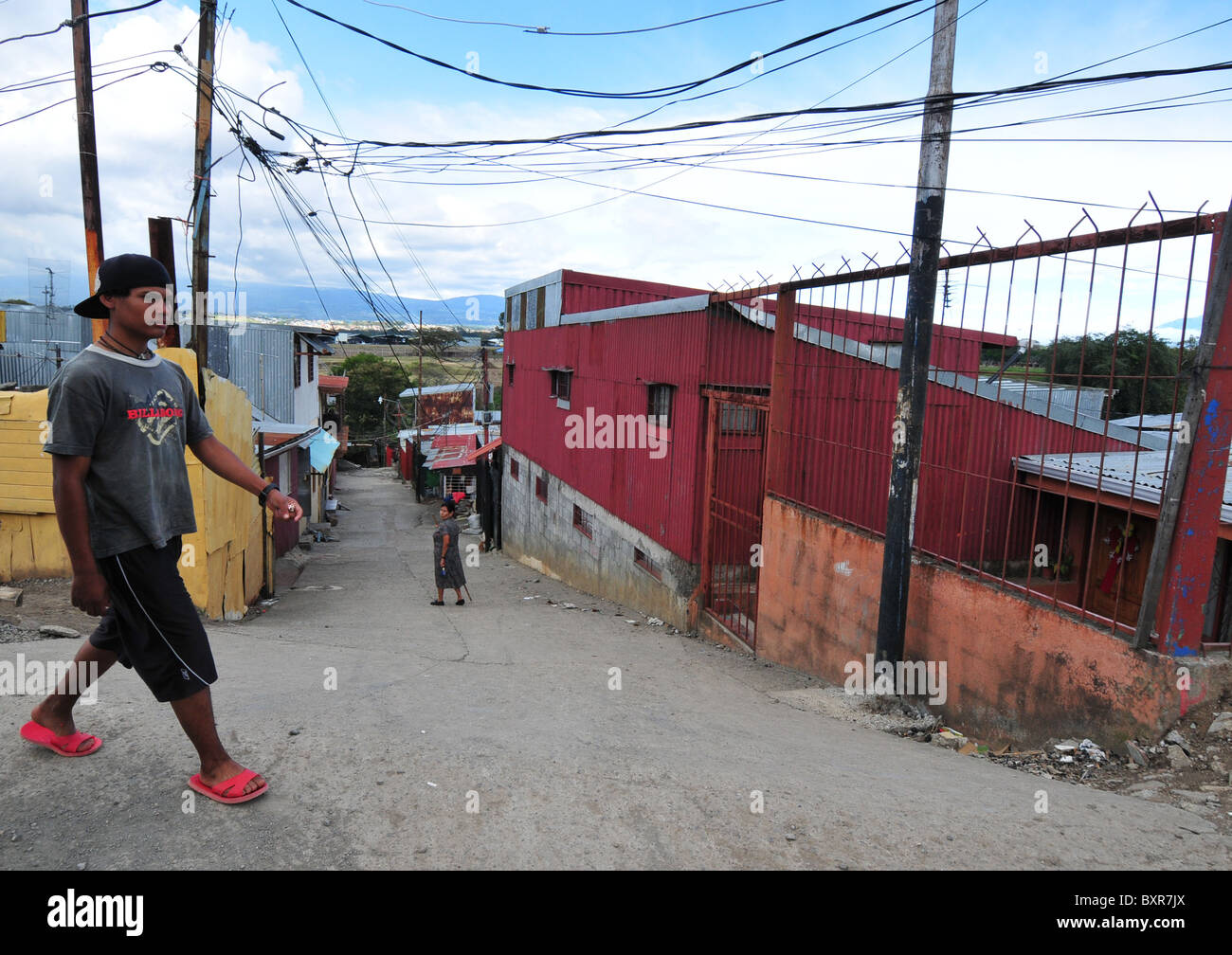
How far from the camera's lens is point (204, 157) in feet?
34.2

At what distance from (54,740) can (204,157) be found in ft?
31.1

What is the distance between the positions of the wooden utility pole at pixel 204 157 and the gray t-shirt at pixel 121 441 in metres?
7.99

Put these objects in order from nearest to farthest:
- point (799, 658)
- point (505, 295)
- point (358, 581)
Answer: point (799, 658)
point (358, 581)
point (505, 295)

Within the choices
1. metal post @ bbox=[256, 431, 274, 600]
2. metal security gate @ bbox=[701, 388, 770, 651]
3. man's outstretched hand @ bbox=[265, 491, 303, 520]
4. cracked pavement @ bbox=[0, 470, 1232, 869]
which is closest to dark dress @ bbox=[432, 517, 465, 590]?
metal post @ bbox=[256, 431, 274, 600]

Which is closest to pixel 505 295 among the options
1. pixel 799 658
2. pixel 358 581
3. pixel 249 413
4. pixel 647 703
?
pixel 358 581

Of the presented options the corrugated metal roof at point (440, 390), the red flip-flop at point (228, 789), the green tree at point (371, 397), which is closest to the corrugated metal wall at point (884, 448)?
the red flip-flop at point (228, 789)

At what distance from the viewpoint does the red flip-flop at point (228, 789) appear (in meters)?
2.90

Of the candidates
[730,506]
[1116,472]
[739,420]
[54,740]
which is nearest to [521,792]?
[54,740]

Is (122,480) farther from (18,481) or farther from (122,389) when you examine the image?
(18,481)

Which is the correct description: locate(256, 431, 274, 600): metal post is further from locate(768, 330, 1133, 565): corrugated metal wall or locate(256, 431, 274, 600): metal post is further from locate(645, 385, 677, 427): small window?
locate(768, 330, 1133, 565): corrugated metal wall

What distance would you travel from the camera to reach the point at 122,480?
8.79 feet

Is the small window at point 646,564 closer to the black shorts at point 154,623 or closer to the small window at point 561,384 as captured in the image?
the small window at point 561,384
